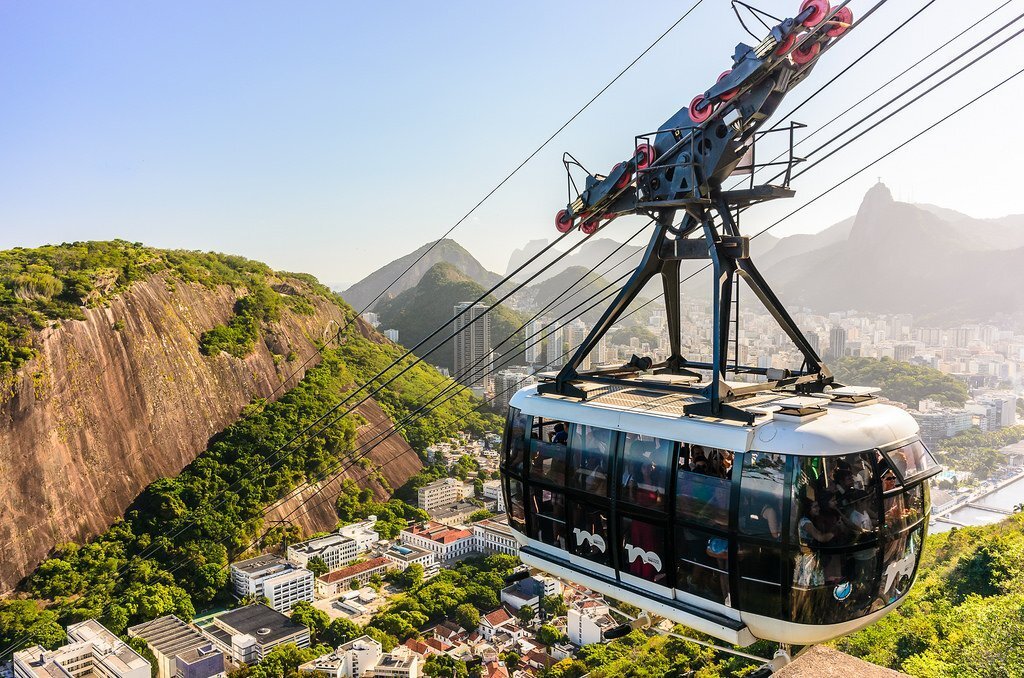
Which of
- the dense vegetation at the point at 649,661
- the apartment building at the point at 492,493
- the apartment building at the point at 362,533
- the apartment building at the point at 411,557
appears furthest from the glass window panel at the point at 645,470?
the apartment building at the point at 492,493

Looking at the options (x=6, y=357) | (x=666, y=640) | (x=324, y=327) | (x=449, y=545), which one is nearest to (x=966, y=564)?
(x=666, y=640)

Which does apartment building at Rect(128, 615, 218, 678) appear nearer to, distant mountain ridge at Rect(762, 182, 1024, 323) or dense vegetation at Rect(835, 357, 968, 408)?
dense vegetation at Rect(835, 357, 968, 408)

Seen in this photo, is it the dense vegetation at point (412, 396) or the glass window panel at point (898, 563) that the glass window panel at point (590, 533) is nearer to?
the glass window panel at point (898, 563)

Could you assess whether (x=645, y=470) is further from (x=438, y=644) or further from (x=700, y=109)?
(x=438, y=644)

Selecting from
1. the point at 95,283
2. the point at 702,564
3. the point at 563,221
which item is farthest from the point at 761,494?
the point at 95,283

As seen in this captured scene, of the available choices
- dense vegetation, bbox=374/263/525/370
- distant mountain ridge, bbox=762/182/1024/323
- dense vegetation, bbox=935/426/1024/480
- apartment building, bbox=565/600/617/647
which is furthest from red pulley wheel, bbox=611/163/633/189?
distant mountain ridge, bbox=762/182/1024/323
